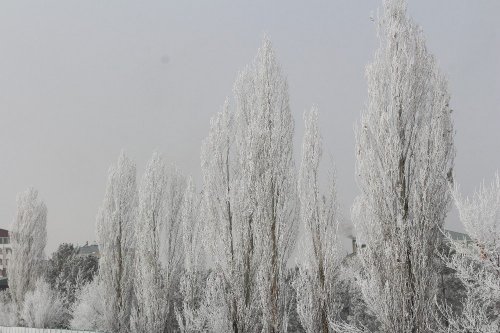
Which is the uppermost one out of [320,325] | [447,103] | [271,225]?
[447,103]

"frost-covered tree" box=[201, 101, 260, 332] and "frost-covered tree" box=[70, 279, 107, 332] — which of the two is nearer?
"frost-covered tree" box=[201, 101, 260, 332]

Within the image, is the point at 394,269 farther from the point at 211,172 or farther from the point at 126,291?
the point at 126,291

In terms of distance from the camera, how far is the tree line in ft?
30.7

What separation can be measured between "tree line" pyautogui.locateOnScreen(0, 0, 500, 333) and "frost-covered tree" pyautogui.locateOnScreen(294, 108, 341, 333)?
0.09ft

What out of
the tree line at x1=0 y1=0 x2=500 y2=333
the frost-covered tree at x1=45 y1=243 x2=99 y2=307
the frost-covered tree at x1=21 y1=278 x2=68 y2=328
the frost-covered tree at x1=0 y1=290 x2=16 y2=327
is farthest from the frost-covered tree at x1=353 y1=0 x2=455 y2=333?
the frost-covered tree at x1=45 y1=243 x2=99 y2=307

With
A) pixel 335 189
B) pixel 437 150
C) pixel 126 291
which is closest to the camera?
pixel 437 150

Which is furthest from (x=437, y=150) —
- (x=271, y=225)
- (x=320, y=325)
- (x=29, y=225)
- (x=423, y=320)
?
(x=29, y=225)

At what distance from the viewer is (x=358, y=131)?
1007 cm

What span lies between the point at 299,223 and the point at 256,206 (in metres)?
1.08

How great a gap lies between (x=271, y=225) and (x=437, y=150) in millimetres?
3984

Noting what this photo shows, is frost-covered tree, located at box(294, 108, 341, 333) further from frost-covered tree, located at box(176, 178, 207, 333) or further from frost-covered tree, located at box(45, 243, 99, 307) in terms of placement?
frost-covered tree, located at box(45, 243, 99, 307)

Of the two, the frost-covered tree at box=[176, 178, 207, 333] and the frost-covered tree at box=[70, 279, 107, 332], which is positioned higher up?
the frost-covered tree at box=[176, 178, 207, 333]

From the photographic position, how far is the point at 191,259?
16531 millimetres

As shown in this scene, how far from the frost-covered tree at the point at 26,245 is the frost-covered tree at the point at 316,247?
54.0 ft
